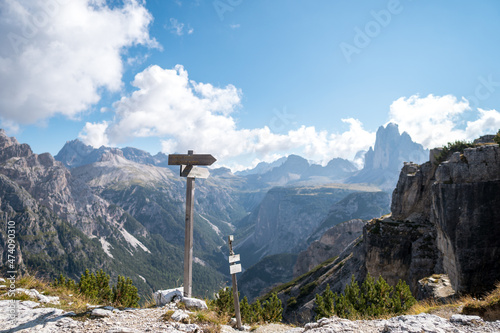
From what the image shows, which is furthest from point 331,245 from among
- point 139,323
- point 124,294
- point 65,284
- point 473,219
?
point 139,323

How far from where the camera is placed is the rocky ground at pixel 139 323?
7968 millimetres

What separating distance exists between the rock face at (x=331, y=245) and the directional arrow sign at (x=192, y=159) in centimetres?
11973

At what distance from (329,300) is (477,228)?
13.3 metres

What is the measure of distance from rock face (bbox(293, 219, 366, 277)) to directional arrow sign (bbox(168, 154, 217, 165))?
120 m

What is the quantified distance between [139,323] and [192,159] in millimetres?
7357

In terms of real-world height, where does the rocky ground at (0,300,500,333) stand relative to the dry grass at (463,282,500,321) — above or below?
above

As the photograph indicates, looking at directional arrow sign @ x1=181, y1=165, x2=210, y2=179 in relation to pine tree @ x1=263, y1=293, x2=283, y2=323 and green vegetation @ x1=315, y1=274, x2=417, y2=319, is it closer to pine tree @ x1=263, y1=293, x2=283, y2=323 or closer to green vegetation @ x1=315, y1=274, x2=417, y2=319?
pine tree @ x1=263, y1=293, x2=283, y2=323

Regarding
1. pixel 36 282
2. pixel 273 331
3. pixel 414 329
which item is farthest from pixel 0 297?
pixel 414 329

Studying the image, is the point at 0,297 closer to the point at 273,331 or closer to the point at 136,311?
the point at 136,311

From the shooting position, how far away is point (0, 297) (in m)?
10.8

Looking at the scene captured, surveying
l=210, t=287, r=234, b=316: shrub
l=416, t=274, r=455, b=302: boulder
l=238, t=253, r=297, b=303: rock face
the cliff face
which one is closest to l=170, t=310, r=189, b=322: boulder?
l=210, t=287, r=234, b=316: shrub

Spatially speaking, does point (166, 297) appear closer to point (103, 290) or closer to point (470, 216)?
point (103, 290)

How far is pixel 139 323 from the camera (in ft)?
29.6

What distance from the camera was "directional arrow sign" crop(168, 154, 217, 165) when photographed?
41.7ft
